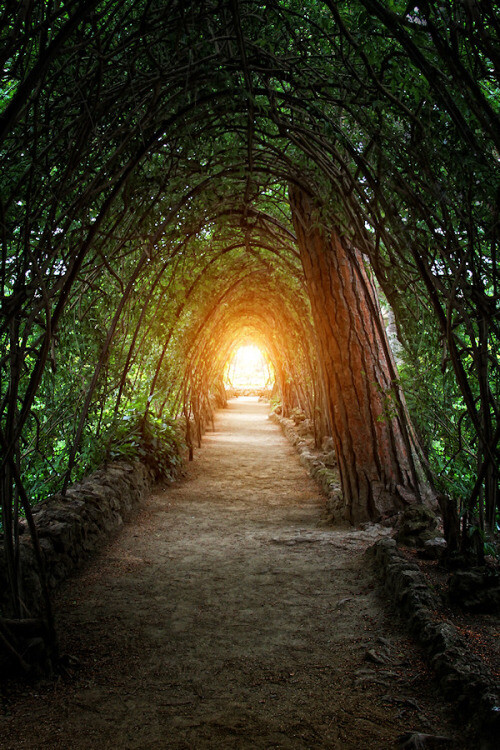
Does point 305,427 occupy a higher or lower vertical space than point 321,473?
higher

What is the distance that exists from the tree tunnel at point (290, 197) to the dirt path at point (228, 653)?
527mm

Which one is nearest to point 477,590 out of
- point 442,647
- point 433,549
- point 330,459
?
point 442,647

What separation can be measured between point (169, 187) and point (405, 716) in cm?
297

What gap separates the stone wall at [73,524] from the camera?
2.55 m

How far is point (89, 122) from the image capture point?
1857 millimetres

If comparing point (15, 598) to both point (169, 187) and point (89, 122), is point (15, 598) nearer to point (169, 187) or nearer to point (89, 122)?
point (89, 122)

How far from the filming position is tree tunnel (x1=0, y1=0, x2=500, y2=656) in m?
1.74

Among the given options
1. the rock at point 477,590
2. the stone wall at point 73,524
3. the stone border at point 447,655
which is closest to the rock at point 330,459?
the stone wall at point 73,524

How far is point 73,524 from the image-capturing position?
345 centimetres

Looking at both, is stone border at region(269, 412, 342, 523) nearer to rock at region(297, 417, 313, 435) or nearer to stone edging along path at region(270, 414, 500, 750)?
rock at region(297, 417, 313, 435)

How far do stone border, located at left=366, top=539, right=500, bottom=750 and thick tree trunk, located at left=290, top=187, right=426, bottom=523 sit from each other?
1.22 m

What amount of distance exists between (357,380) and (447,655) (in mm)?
2533

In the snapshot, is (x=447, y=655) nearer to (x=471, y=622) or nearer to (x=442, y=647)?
(x=442, y=647)

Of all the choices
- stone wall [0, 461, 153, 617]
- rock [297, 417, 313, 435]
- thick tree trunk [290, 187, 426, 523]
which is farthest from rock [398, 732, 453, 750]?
rock [297, 417, 313, 435]
